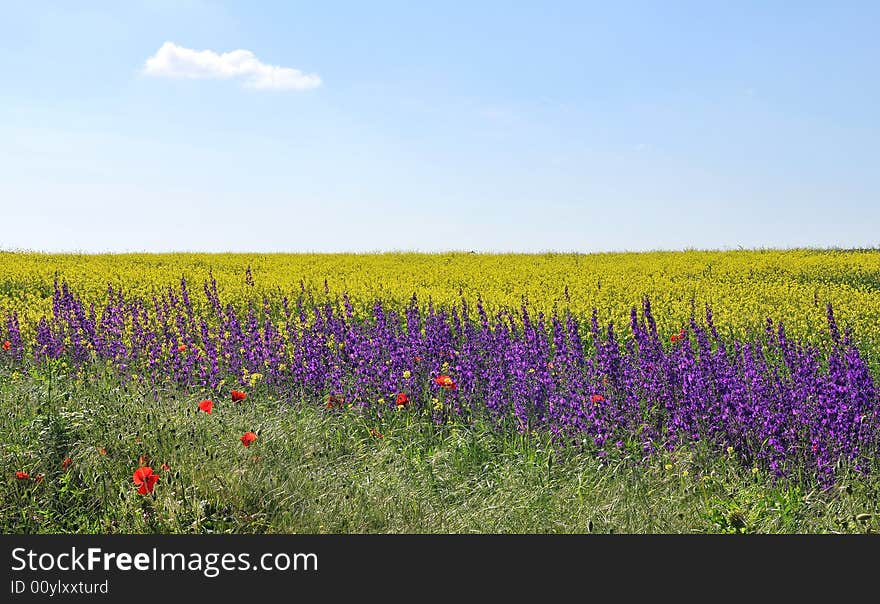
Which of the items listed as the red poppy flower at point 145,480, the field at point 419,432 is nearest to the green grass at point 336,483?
the field at point 419,432

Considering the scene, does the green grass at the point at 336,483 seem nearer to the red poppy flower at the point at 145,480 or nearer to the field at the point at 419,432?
the field at the point at 419,432

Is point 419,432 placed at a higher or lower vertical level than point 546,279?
lower

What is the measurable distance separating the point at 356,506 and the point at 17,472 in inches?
73.8

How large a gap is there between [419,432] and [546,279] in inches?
522

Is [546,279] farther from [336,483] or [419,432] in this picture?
[336,483]

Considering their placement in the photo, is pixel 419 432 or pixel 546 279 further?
pixel 546 279

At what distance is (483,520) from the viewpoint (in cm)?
455

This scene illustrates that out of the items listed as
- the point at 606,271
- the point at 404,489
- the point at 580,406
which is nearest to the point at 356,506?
the point at 404,489

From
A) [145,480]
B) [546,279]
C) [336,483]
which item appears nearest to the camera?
[145,480]

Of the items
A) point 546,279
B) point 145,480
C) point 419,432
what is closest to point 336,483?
point 145,480

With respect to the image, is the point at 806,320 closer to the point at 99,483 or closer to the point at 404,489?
the point at 404,489

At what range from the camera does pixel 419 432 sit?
660 cm

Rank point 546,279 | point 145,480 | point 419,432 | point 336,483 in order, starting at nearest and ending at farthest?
point 145,480, point 336,483, point 419,432, point 546,279

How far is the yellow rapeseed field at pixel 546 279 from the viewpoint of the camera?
14391 mm
